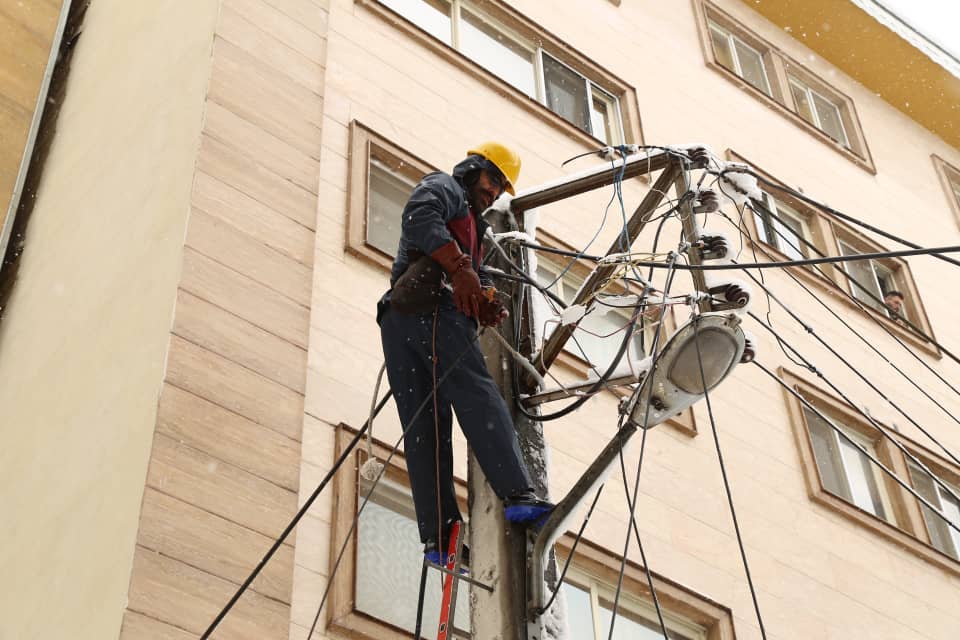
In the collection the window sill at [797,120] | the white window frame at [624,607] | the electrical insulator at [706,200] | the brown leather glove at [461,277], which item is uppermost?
the window sill at [797,120]

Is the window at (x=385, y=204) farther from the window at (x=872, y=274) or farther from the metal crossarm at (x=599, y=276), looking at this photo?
the window at (x=872, y=274)

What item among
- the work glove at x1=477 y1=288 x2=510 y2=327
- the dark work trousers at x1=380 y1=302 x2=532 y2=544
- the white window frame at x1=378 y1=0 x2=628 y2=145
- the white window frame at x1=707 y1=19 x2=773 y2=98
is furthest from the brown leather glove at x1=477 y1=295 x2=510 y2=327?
the white window frame at x1=707 y1=19 x2=773 y2=98

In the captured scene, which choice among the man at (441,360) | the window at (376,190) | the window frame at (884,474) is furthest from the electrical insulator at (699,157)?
the window frame at (884,474)

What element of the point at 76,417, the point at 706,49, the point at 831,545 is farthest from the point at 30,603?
the point at 706,49

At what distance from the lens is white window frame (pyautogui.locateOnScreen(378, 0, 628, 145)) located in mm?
12984

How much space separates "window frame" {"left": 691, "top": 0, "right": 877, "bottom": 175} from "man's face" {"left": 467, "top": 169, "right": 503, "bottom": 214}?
10324 mm

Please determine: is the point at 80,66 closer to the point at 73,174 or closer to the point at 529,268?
the point at 73,174

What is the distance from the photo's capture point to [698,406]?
11.0 metres

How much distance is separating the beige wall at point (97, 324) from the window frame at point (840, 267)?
23.4ft

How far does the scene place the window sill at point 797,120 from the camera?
54.0 ft

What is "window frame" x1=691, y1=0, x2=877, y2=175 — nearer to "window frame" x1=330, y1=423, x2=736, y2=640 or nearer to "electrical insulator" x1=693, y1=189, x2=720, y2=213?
"window frame" x1=330, y1=423, x2=736, y2=640

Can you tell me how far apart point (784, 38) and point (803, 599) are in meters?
10.6

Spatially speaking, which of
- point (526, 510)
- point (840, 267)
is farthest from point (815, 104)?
point (526, 510)

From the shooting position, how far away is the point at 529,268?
6.67 m
